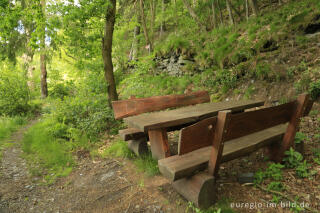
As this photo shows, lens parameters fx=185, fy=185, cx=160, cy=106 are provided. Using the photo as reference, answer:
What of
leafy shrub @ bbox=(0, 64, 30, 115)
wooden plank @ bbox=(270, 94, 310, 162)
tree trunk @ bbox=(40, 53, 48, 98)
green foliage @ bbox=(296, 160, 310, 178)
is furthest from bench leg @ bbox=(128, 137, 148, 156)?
tree trunk @ bbox=(40, 53, 48, 98)

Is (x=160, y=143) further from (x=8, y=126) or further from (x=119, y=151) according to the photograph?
(x=8, y=126)

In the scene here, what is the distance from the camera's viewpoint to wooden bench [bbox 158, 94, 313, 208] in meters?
1.73

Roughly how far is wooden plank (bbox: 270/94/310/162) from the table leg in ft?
5.13

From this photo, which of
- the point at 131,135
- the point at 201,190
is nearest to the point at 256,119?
the point at 201,190

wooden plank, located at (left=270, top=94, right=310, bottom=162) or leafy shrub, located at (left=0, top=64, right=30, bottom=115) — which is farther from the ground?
leafy shrub, located at (left=0, top=64, right=30, bottom=115)

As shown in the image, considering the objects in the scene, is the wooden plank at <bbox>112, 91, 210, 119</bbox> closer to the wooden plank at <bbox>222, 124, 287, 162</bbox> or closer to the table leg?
the table leg

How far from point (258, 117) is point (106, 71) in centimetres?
482

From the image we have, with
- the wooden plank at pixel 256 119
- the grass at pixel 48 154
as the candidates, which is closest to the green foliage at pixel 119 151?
the grass at pixel 48 154

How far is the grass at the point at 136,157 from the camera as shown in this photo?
119 inches

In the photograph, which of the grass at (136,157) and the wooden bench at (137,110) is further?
the wooden bench at (137,110)

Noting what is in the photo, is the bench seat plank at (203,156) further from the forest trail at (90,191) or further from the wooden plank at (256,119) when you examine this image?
the forest trail at (90,191)

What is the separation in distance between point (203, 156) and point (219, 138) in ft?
1.43

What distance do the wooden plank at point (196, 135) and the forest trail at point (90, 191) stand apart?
896 mm

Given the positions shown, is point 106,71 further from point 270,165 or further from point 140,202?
point 270,165
